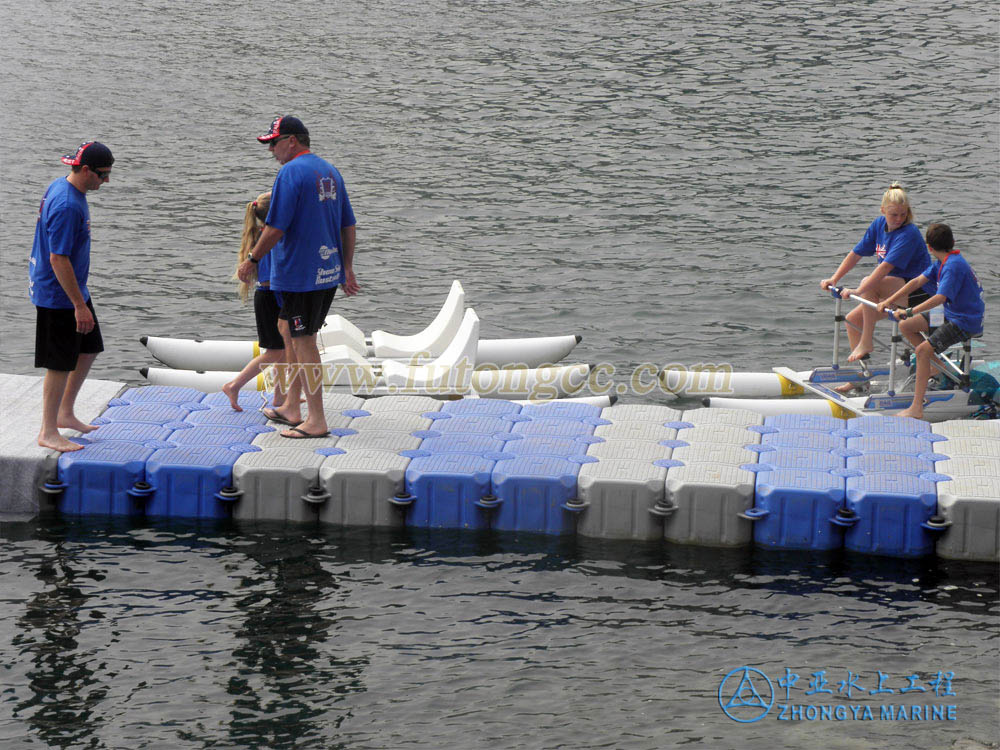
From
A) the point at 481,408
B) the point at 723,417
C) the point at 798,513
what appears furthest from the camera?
the point at 481,408

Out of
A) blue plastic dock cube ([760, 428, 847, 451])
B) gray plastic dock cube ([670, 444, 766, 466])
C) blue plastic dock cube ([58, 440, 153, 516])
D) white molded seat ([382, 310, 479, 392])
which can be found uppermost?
white molded seat ([382, 310, 479, 392])

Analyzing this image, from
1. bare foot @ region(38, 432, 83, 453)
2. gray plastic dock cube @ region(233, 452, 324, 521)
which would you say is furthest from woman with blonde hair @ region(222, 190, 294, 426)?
bare foot @ region(38, 432, 83, 453)

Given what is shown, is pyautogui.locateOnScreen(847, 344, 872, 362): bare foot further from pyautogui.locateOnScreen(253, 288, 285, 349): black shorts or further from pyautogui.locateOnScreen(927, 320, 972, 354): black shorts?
pyautogui.locateOnScreen(253, 288, 285, 349): black shorts

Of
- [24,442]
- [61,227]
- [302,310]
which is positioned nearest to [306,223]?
[302,310]

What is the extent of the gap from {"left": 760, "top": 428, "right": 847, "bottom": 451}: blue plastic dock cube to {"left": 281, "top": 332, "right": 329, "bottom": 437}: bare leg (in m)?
3.31

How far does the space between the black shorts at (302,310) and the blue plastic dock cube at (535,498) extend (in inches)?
65.4

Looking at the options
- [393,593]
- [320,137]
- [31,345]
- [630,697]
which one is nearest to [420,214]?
[320,137]

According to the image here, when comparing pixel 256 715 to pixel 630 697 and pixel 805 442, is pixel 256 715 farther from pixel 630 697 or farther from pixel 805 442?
pixel 805 442

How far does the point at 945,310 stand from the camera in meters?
10.8

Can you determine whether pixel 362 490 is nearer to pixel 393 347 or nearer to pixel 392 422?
pixel 392 422

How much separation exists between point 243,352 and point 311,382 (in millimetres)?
4188

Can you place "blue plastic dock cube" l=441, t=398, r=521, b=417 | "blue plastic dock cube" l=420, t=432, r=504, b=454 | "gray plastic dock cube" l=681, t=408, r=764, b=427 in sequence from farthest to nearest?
"blue plastic dock cube" l=441, t=398, r=521, b=417 → "gray plastic dock cube" l=681, t=408, r=764, b=427 → "blue plastic dock cube" l=420, t=432, r=504, b=454

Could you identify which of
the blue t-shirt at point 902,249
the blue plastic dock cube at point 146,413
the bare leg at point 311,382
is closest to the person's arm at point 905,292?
the blue t-shirt at point 902,249

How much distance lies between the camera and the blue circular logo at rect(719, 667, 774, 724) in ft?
23.6
